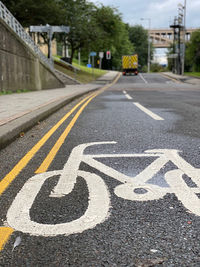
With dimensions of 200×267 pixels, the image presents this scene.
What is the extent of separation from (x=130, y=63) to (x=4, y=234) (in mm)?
52182

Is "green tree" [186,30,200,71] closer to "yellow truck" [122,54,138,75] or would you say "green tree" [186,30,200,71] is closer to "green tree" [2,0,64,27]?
"yellow truck" [122,54,138,75]

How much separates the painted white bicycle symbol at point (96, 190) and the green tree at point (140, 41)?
353 feet

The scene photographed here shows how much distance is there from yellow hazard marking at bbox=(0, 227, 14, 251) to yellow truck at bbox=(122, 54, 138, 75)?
50.9 meters

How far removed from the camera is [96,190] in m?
3.32

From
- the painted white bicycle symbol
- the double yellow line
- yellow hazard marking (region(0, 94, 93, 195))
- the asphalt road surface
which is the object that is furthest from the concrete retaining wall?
the painted white bicycle symbol

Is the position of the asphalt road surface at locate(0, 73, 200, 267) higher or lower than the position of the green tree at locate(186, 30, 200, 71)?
lower

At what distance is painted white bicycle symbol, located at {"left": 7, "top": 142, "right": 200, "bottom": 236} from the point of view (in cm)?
258

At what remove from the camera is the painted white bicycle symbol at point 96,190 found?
8.46 feet

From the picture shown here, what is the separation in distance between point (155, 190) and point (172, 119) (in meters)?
5.47

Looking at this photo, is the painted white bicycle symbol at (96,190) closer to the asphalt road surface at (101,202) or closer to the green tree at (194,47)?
the asphalt road surface at (101,202)

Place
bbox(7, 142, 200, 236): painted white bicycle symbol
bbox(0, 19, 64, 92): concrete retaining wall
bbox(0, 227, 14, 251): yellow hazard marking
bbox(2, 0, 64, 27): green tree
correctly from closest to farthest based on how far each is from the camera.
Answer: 1. bbox(0, 227, 14, 251): yellow hazard marking
2. bbox(7, 142, 200, 236): painted white bicycle symbol
3. bbox(0, 19, 64, 92): concrete retaining wall
4. bbox(2, 0, 64, 27): green tree

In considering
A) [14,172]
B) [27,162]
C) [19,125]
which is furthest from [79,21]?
[14,172]

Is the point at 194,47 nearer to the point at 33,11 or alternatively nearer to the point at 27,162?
the point at 33,11

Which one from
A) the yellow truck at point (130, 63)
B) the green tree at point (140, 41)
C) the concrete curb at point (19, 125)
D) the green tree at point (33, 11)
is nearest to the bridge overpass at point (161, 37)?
the green tree at point (140, 41)
